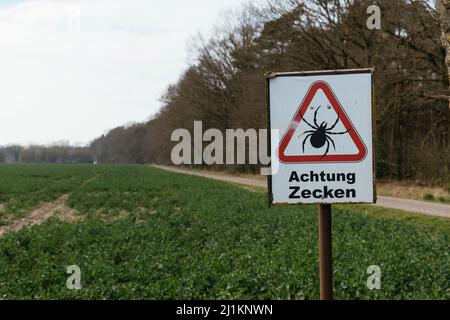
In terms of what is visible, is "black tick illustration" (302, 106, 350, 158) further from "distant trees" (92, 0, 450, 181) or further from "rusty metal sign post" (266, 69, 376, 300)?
"distant trees" (92, 0, 450, 181)

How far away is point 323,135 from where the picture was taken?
347 centimetres

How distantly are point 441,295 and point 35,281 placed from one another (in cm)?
571

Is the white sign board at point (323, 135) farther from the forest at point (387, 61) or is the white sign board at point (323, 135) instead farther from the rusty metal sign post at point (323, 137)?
the forest at point (387, 61)

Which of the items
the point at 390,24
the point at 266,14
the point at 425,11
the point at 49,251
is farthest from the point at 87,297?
the point at 266,14

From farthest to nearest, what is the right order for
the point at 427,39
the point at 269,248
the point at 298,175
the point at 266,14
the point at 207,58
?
the point at 207,58 → the point at 266,14 → the point at 427,39 → the point at 269,248 → the point at 298,175

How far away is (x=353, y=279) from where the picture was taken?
7.06 metres

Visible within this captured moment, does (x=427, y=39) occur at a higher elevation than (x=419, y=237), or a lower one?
higher

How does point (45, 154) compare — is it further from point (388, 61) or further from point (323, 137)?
point (323, 137)

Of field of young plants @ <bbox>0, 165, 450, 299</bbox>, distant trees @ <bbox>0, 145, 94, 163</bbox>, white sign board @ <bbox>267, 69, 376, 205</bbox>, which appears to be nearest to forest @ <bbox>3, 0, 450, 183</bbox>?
field of young plants @ <bbox>0, 165, 450, 299</bbox>

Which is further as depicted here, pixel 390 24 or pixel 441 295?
pixel 390 24

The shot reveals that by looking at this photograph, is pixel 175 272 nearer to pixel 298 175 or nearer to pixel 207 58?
pixel 298 175

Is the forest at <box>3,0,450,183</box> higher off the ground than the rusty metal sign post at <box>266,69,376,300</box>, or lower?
higher

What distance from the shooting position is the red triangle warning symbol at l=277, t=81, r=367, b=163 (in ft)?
11.3

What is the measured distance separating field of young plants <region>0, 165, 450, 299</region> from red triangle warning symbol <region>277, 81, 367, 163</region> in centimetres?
347
